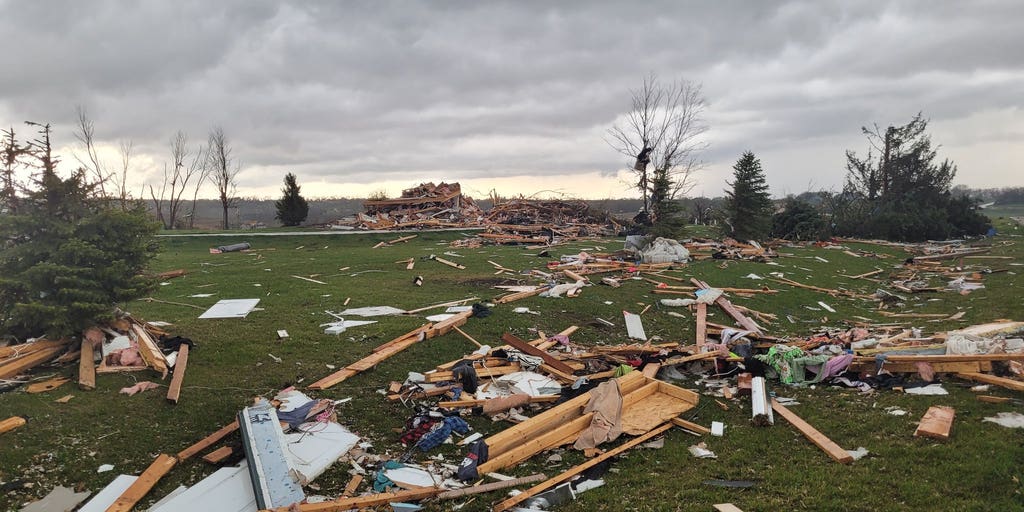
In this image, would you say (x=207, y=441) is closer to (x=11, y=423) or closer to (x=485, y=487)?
(x=11, y=423)

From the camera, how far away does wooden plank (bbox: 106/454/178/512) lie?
499 centimetres

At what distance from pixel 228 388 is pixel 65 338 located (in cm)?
268

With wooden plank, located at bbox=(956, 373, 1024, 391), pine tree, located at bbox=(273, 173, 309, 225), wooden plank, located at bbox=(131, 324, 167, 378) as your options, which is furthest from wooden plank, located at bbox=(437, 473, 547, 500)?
pine tree, located at bbox=(273, 173, 309, 225)

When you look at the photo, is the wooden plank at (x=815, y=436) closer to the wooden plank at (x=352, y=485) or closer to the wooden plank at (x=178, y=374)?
the wooden plank at (x=352, y=485)

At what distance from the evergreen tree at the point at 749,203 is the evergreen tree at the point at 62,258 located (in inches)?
921

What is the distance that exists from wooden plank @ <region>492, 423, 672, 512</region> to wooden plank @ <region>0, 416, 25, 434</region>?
559cm

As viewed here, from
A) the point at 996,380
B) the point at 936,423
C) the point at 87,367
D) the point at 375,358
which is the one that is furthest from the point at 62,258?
the point at 996,380

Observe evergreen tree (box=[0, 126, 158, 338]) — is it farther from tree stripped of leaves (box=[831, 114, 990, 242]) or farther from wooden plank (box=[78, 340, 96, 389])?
tree stripped of leaves (box=[831, 114, 990, 242])

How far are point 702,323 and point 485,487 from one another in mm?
7576

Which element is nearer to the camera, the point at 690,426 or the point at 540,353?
the point at 690,426

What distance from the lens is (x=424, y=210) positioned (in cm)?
3394

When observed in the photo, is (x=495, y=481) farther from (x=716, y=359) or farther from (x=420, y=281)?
(x=420, y=281)

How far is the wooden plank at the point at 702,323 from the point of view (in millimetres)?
10405

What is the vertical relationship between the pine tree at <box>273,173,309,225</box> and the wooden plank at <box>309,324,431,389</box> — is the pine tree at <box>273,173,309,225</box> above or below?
above
